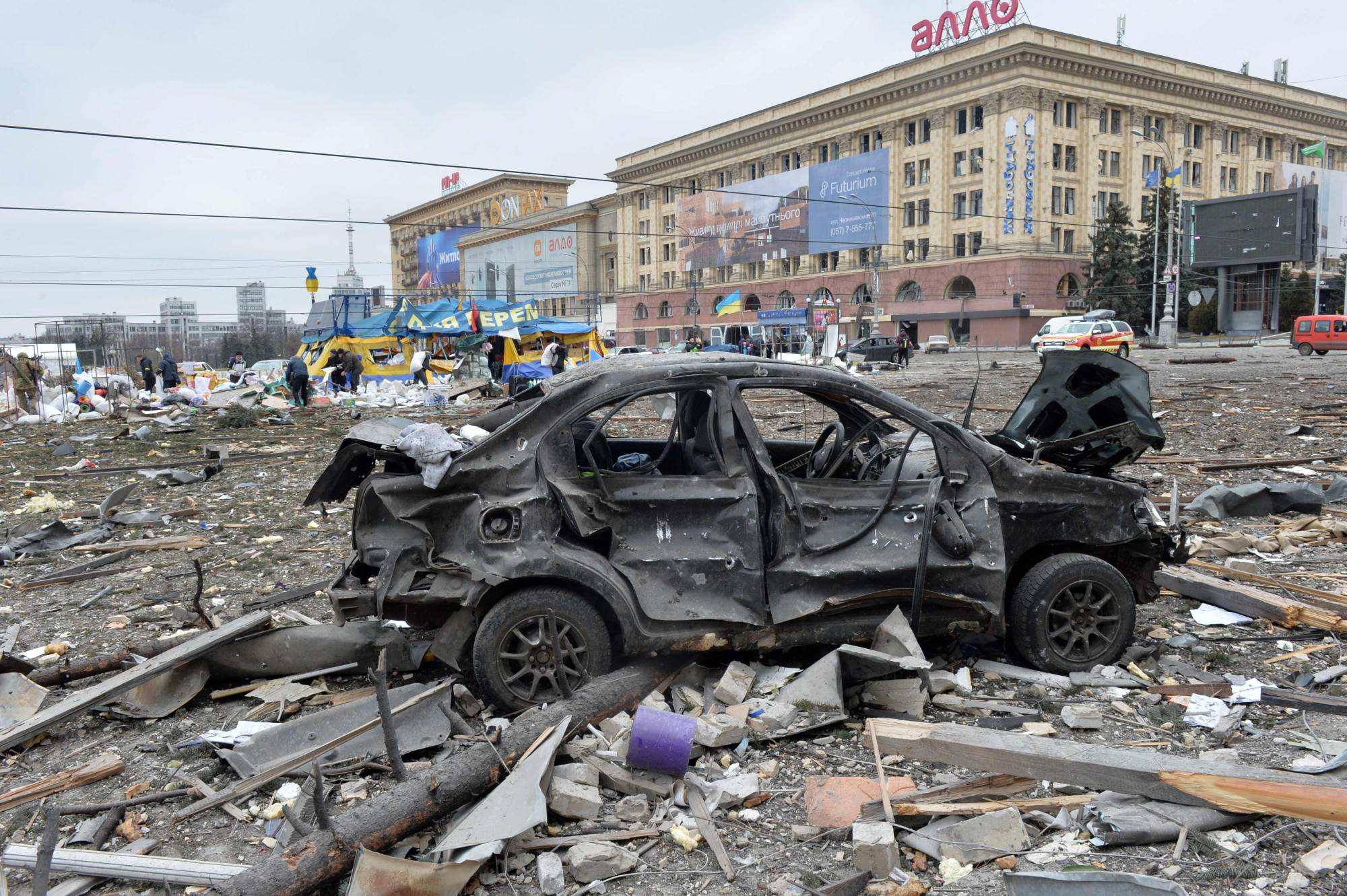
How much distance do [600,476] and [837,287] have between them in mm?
69336

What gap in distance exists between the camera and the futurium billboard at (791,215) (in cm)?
6756

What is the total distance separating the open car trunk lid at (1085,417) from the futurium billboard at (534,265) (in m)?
89.1

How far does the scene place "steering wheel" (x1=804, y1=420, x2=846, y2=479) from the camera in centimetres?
534

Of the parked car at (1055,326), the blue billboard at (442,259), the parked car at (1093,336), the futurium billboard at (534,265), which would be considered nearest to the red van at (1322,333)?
the parked car at (1093,336)

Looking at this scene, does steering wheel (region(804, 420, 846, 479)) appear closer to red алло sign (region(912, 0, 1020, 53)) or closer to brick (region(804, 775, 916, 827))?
brick (region(804, 775, 916, 827))

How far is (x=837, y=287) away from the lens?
71.5m

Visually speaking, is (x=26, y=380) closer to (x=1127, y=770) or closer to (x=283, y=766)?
(x=283, y=766)

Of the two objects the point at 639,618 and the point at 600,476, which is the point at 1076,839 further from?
the point at 600,476

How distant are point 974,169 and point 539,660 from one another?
209 ft

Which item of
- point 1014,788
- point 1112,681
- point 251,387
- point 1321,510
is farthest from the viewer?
point 251,387

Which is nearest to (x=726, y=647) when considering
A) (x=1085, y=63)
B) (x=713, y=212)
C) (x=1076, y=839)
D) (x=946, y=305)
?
(x=1076, y=839)

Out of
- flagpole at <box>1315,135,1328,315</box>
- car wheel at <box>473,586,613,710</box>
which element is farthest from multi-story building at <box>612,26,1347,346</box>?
car wheel at <box>473,586,613,710</box>

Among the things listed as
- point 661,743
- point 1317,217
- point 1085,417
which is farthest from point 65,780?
point 1317,217

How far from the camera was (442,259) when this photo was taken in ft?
392
